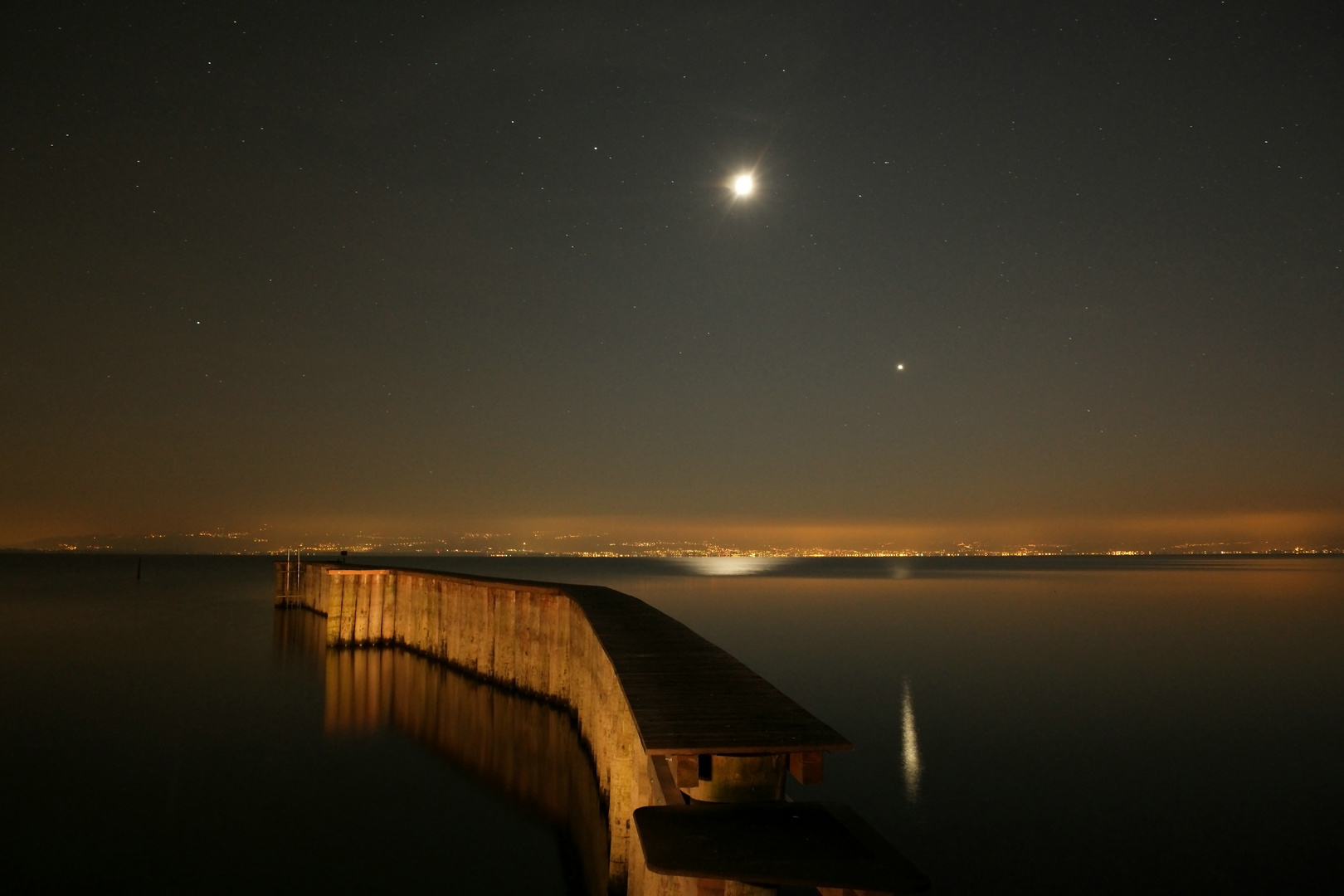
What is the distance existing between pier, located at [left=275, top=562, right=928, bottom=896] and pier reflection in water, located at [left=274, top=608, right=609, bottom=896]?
0.06m

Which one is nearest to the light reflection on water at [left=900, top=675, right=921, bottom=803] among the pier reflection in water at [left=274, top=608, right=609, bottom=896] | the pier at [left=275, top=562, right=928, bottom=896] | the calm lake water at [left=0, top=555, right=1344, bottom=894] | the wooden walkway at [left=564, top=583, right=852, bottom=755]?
the calm lake water at [left=0, top=555, right=1344, bottom=894]

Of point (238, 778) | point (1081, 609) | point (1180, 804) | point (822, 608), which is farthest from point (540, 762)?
point (1081, 609)

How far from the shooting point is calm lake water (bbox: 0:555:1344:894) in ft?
39.6

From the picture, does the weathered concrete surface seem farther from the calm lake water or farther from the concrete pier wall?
the concrete pier wall

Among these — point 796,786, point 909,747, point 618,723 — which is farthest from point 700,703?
point 909,747

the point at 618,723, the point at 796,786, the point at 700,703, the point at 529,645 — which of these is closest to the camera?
the point at 700,703

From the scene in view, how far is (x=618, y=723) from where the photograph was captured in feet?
33.4

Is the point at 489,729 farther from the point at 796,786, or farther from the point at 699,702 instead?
the point at 699,702

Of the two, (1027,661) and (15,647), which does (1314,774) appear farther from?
(15,647)

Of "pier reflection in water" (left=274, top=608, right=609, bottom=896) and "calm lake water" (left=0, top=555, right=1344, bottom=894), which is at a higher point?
"pier reflection in water" (left=274, top=608, right=609, bottom=896)

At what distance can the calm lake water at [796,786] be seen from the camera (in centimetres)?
1208

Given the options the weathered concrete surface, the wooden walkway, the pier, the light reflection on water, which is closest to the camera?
the pier

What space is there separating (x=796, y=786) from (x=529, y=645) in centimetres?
811

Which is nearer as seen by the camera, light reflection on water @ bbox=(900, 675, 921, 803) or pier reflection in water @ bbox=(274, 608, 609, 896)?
pier reflection in water @ bbox=(274, 608, 609, 896)
